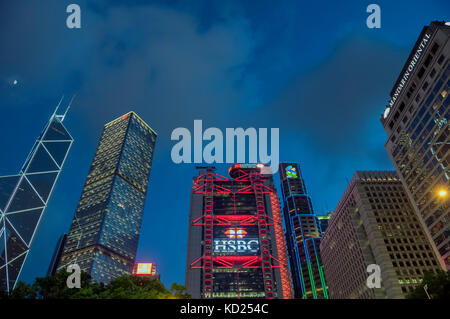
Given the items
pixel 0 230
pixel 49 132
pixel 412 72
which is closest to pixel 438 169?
pixel 412 72

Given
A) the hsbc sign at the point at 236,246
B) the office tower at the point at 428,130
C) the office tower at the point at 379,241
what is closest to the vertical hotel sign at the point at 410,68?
the office tower at the point at 428,130

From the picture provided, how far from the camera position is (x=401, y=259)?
98438 mm

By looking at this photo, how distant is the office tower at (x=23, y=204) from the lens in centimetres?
11144

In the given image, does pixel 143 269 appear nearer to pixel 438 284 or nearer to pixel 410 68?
pixel 438 284

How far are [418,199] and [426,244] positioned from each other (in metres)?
29.2

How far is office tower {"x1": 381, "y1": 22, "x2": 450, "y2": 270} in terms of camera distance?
7375 centimetres

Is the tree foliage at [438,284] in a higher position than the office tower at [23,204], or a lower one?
lower

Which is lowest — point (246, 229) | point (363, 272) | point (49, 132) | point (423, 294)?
point (423, 294)

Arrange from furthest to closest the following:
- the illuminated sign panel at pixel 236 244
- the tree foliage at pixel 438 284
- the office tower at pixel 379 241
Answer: the illuminated sign panel at pixel 236 244 < the office tower at pixel 379 241 < the tree foliage at pixel 438 284

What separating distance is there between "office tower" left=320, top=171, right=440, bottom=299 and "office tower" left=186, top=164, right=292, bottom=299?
2918 cm

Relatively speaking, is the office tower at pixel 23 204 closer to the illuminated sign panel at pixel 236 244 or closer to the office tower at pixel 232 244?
the office tower at pixel 232 244

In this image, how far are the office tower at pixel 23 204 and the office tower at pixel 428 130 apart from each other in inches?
5384

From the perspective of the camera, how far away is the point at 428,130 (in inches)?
3135
